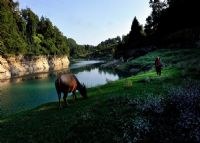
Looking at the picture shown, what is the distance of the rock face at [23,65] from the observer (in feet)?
341

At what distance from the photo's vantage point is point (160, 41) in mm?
89250

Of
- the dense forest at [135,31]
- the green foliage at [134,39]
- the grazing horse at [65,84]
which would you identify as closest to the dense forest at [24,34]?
the dense forest at [135,31]

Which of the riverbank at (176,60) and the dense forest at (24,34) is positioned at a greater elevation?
the dense forest at (24,34)

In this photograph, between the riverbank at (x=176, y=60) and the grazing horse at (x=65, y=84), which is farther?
the riverbank at (x=176, y=60)

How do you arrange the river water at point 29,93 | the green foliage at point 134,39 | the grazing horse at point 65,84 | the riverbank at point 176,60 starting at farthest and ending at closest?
1. the green foliage at point 134,39
2. the river water at point 29,93
3. the riverbank at point 176,60
4. the grazing horse at point 65,84

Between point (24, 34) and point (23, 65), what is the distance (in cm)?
3022

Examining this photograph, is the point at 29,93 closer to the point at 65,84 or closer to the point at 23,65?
the point at 65,84

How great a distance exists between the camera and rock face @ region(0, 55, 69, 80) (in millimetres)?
103938

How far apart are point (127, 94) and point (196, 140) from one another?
8968mm

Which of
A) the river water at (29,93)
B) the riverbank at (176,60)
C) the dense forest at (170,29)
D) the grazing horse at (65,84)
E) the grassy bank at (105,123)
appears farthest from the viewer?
the dense forest at (170,29)

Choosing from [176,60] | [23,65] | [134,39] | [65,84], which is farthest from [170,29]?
[23,65]

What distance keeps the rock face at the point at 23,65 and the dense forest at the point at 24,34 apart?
9.77 ft

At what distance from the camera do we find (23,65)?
122 metres

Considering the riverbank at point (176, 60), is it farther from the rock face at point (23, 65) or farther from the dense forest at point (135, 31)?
the rock face at point (23, 65)
